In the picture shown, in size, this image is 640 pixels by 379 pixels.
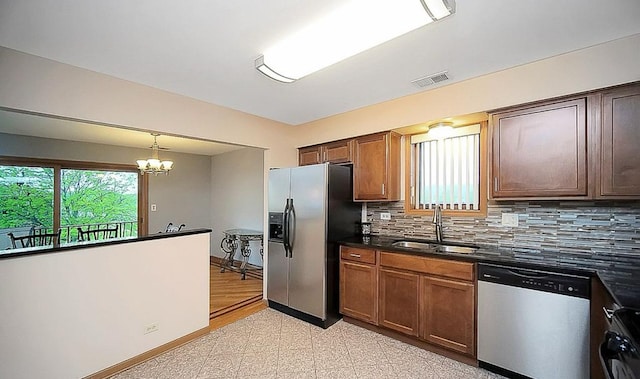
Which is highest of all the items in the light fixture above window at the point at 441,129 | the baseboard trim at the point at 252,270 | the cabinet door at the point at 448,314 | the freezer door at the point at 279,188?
the light fixture above window at the point at 441,129

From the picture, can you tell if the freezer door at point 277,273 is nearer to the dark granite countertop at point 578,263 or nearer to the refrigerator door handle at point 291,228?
the refrigerator door handle at point 291,228

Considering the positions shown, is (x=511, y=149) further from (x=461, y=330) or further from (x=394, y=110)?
(x=461, y=330)

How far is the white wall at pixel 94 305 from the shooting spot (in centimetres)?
184

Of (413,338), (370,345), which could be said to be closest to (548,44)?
(413,338)

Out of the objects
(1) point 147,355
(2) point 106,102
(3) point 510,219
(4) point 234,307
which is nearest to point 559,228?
(3) point 510,219

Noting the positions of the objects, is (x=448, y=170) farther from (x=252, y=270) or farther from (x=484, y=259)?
(x=252, y=270)

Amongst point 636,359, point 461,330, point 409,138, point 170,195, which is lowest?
point 461,330

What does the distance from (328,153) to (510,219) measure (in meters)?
2.13

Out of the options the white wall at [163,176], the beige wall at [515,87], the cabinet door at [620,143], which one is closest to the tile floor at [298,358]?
the cabinet door at [620,143]

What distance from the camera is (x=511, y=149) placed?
2.33 meters

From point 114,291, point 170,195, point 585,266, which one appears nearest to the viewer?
point 585,266

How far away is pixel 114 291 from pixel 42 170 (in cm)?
396

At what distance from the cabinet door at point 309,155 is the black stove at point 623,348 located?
10.1 feet

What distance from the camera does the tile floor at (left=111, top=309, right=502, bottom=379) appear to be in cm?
218
